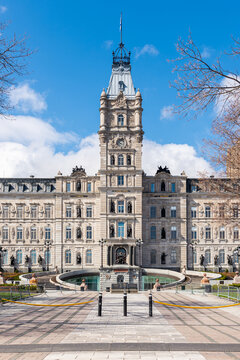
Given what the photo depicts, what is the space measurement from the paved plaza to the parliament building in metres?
41.9

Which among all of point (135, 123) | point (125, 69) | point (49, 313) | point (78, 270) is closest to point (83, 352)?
point (49, 313)

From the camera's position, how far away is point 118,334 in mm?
15328

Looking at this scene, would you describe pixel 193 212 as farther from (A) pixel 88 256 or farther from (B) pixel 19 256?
(B) pixel 19 256

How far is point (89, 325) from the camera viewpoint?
17.5 m

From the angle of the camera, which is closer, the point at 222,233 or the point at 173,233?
the point at 222,233

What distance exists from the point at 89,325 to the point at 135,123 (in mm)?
50670

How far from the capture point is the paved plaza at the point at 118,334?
1238 centimetres

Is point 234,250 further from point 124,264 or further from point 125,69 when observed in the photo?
point 125,69

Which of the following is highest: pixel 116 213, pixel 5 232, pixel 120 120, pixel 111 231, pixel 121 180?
pixel 120 120

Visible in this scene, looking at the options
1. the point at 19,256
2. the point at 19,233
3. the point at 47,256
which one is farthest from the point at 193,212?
the point at 19,256

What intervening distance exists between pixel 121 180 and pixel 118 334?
4961cm

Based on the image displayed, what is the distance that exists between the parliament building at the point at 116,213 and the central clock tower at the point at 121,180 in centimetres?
17

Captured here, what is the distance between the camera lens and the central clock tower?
6275 centimetres

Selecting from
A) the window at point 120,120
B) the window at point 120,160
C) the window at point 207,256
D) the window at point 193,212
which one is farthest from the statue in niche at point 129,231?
the window at point 120,120
